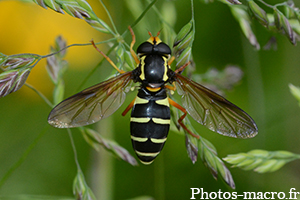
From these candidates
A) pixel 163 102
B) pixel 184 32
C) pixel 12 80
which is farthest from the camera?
pixel 163 102

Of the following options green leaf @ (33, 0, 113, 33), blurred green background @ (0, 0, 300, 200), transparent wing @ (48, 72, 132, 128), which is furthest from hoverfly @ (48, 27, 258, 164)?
blurred green background @ (0, 0, 300, 200)

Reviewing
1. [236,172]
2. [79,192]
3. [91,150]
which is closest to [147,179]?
[91,150]

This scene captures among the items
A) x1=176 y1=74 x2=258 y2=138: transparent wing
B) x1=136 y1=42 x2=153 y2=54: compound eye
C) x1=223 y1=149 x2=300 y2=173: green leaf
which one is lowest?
x1=223 y1=149 x2=300 y2=173: green leaf

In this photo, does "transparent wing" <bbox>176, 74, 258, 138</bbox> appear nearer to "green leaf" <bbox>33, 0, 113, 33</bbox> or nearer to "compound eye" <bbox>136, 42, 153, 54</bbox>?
"compound eye" <bbox>136, 42, 153, 54</bbox>

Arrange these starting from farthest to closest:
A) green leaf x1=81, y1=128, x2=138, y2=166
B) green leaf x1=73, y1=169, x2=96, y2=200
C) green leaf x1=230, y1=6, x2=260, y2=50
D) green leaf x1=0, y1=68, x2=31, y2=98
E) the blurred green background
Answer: the blurred green background, green leaf x1=230, y1=6, x2=260, y2=50, green leaf x1=81, y1=128, x2=138, y2=166, green leaf x1=73, y1=169, x2=96, y2=200, green leaf x1=0, y1=68, x2=31, y2=98

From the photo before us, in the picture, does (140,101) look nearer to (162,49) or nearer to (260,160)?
(162,49)

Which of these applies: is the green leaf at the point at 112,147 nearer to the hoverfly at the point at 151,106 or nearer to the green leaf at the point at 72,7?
the hoverfly at the point at 151,106

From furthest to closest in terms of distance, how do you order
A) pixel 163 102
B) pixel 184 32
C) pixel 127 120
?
pixel 127 120
pixel 163 102
pixel 184 32

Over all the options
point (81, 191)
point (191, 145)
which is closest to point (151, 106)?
point (191, 145)
